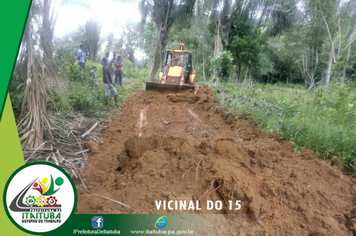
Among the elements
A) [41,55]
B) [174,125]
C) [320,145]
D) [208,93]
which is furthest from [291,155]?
[208,93]

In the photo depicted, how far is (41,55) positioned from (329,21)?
11834mm

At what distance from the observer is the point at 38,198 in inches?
62.2

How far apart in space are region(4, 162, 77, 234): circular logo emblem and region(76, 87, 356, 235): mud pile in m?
0.14

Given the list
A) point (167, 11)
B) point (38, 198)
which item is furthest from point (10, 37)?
point (167, 11)

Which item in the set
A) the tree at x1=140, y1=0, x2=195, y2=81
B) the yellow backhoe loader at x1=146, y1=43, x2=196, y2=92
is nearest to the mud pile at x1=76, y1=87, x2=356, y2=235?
the tree at x1=140, y1=0, x2=195, y2=81

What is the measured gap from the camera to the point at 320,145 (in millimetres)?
3488

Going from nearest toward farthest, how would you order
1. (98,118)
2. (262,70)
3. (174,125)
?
(98,118) → (174,125) → (262,70)

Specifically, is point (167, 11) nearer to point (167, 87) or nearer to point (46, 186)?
point (167, 87)

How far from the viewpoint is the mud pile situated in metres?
1.98

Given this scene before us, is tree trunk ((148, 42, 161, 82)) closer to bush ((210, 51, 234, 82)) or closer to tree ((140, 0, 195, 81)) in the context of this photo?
tree ((140, 0, 195, 81))

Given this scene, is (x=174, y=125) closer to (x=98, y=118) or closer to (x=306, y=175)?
(x=98, y=118)

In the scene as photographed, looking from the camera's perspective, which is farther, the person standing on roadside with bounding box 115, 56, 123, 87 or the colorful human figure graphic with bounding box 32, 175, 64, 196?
the person standing on roadside with bounding box 115, 56, 123, 87

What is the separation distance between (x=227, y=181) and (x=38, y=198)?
4.69ft

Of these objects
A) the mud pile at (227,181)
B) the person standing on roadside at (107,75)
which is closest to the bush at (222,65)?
the person standing on roadside at (107,75)
